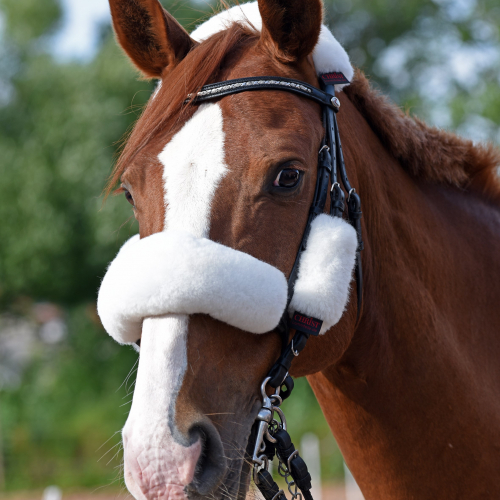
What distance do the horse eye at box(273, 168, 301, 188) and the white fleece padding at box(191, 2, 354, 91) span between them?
2.08 feet

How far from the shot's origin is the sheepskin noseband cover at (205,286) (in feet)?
5.65

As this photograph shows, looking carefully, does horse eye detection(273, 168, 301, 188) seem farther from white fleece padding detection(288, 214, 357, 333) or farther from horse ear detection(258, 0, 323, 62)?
horse ear detection(258, 0, 323, 62)

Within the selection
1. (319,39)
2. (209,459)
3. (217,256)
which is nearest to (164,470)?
(209,459)

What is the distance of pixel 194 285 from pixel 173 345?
198 millimetres

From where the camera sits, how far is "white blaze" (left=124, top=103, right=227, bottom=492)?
1.60 m

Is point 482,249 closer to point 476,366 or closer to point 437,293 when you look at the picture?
point 437,293

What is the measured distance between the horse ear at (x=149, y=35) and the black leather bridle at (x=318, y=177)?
1.46 feet

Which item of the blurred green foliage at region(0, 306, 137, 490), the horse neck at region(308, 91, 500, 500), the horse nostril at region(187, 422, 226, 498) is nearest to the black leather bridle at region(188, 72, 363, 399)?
the horse neck at region(308, 91, 500, 500)

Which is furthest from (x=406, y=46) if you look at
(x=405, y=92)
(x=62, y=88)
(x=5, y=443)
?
(x=5, y=443)

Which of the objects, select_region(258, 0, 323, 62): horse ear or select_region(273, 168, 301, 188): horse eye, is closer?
select_region(273, 168, 301, 188): horse eye

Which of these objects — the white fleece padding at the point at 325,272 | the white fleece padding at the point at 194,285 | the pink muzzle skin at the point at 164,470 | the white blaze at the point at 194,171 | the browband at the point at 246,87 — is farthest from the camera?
the browband at the point at 246,87

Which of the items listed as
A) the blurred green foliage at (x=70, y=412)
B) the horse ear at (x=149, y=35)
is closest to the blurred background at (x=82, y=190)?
the blurred green foliage at (x=70, y=412)

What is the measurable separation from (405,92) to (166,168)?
17731 millimetres

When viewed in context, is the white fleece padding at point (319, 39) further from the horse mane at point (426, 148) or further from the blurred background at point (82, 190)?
the blurred background at point (82, 190)
